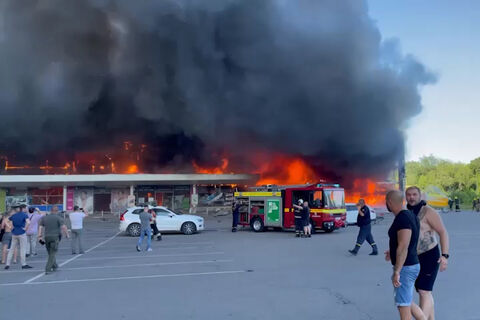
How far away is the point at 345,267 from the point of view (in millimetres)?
8617

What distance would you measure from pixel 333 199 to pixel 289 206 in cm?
181

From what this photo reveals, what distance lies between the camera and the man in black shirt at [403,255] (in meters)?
3.93

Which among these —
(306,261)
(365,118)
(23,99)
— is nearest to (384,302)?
(306,261)

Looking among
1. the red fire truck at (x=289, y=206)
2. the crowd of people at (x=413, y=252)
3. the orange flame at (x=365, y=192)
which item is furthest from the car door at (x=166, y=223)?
the orange flame at (x=365, y=192)

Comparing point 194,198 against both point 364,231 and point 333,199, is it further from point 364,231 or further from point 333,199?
point 364,231

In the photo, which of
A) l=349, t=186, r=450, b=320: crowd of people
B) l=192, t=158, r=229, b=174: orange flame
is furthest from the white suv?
l=192, t=158, r=229, b=174: orange flame

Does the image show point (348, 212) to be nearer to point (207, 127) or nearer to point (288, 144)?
point (288, 144)

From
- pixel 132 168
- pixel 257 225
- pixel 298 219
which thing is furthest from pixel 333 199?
pixel 132 168

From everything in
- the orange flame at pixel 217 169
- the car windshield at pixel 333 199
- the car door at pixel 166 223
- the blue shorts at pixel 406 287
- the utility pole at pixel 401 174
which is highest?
the orange flame at pixel 217 169

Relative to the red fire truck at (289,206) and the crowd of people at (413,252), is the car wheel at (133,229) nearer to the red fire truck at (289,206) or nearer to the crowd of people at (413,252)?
the red fire truck at (289,206)

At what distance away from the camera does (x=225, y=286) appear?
6.91 m

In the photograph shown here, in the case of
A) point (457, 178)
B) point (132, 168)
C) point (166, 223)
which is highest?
point (132, 168)

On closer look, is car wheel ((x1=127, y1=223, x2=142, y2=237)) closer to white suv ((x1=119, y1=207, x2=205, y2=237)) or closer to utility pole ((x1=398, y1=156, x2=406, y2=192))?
white suv ((x1=119, y1=207, x2=205, y2=237))

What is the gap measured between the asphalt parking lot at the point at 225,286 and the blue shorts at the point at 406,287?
4.01ft
